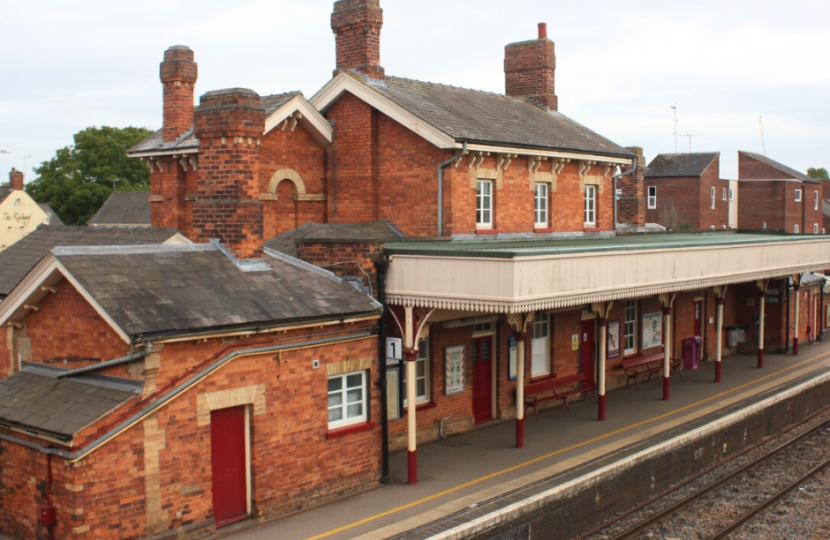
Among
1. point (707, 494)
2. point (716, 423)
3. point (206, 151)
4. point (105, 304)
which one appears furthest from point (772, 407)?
point (105, 304)

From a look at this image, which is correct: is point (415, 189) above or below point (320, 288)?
above

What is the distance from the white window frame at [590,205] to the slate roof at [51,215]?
47.7 m

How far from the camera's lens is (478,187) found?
1795 cm

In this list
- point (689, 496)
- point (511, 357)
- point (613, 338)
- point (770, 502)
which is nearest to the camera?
point (689, 496)

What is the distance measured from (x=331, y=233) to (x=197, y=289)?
4687mm

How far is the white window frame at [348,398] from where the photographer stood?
498 inches

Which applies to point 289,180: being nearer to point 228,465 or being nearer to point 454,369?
point 454,369

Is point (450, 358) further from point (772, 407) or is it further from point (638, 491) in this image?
point (772, 407)

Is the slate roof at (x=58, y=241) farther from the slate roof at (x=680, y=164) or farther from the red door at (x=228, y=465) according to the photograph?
the slate roof at (x=680, y=164)

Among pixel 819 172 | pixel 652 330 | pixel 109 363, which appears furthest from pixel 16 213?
pixel 819 172

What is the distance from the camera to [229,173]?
1305 centimetres

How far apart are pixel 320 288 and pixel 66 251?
3652 mm

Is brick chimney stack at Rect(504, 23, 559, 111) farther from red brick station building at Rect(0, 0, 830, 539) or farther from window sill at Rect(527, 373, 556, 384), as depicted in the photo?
window sill at Rect(527, 373, 556, 384)

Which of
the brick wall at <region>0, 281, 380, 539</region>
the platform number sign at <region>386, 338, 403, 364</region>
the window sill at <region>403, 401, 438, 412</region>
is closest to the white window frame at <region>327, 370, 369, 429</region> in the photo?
the brick wall at <region>0, 281, 380, 539</region>
